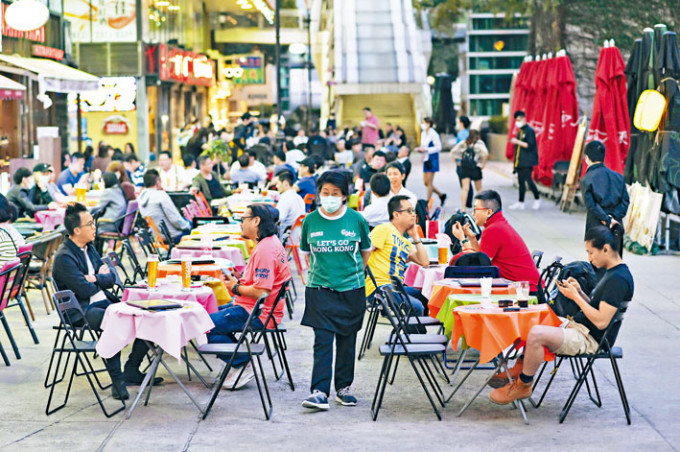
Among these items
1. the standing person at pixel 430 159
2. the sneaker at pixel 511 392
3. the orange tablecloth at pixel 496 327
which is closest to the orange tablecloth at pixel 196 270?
Result: the orange tablecloth at pixel 496 327

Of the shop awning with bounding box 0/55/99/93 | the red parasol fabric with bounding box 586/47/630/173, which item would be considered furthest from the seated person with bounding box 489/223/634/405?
the shop awning with bounding box 0/55/99/93

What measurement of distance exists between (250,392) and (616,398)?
289cm

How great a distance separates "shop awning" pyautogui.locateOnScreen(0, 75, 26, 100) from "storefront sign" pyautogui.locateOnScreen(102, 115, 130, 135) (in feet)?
55.4

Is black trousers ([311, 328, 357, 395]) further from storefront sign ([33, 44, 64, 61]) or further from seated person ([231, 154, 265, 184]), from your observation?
storefront sign ([33, 44, 64, 61])

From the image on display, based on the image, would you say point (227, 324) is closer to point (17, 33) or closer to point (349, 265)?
point (349, 265)

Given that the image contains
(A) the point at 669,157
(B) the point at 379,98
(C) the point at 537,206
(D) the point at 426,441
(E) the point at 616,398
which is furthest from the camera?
(B) the point at 379,98

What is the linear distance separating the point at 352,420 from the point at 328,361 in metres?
0.53

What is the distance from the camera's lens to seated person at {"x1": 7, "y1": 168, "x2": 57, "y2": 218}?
642 inches

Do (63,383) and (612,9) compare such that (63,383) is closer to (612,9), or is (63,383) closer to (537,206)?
(537,206)

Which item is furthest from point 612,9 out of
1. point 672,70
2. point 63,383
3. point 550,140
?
point 63,383

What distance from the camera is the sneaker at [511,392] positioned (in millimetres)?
8391

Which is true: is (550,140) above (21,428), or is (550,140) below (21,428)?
above

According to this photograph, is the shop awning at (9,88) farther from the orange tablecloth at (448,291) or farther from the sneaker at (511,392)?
the sneaker at (511,392)

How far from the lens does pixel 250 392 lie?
9.25 metres
